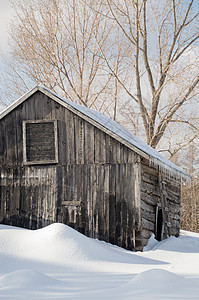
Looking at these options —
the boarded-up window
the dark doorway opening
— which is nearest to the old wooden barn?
the boarded-up window

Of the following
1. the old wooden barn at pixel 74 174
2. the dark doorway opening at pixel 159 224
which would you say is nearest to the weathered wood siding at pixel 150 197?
the old wooden barn at pixel 74 174

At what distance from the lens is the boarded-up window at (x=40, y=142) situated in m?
13.7

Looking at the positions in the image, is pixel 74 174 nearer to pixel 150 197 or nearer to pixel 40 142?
pixel 40 142

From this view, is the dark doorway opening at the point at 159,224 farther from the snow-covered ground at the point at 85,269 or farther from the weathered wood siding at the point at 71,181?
the weathered wood siding at the point at 71,181

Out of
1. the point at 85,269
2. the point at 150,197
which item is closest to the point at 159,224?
the point at 150,197

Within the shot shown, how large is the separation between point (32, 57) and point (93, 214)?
1540 cm

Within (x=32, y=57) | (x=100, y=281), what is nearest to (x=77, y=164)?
(x=100, y=281)

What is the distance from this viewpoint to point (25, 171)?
13891 mm

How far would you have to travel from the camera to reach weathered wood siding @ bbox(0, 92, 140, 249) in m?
12.9

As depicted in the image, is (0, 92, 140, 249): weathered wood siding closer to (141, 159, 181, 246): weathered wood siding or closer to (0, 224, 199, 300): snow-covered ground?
(141, 159, 181, 246): weathered wood siding

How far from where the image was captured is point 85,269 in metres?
8.81

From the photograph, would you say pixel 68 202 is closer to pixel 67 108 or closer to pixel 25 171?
pixel 25 171

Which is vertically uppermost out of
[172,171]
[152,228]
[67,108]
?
[67,108]

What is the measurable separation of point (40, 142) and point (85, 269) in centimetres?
600
